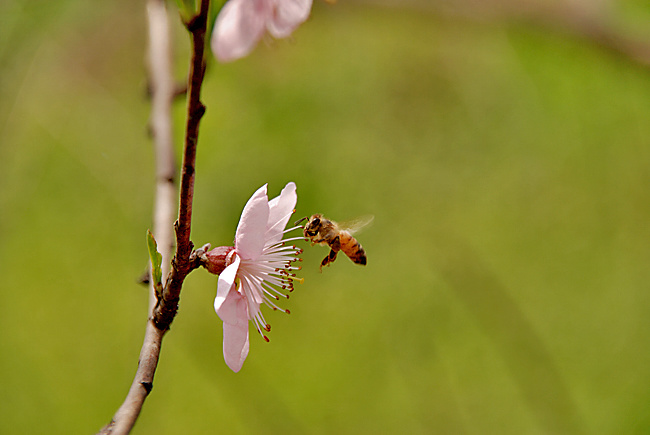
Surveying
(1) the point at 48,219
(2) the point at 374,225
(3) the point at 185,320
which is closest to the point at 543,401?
(2) the point at 374,225

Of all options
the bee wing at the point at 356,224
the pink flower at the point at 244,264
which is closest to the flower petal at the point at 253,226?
the pink flower at the point at 244,264

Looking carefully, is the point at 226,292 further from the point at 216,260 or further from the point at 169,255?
the point at 169,255

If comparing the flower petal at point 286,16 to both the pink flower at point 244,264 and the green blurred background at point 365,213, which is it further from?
the green blurred background at point 365,213

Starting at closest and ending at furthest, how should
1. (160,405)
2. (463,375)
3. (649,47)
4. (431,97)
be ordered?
(649,47)
(160,405)
(463,375)
(431,97)

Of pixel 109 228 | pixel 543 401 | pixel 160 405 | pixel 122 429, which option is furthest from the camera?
pixel 109 228

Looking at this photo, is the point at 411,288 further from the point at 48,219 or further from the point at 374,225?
Answer: the point at 48,219

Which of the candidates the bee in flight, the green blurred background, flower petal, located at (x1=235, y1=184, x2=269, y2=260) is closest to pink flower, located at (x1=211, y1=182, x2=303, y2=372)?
→ flower petal, located at (x1=235, y1=184, x2=269, y2=260)
